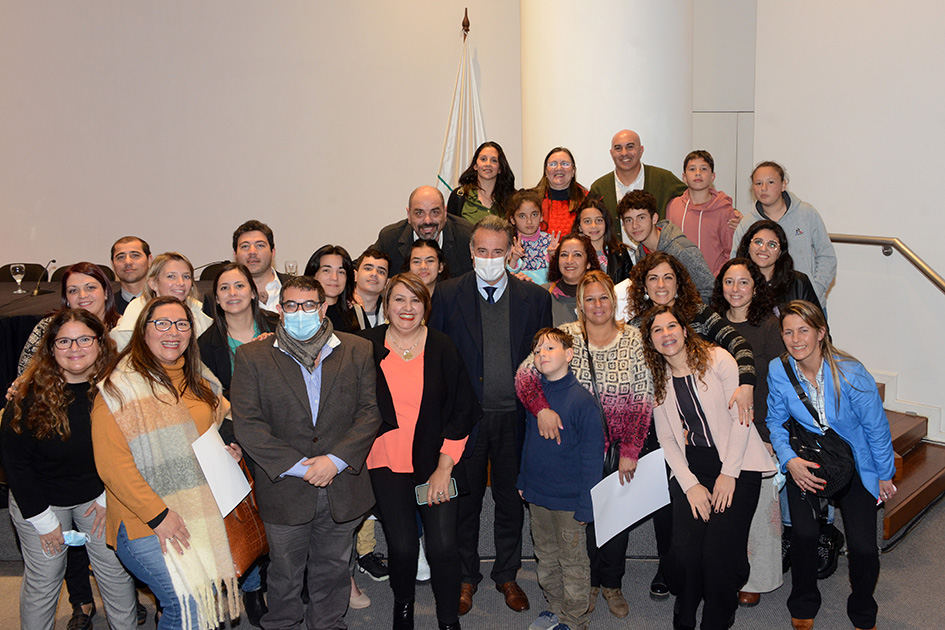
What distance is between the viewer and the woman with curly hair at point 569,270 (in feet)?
12.0

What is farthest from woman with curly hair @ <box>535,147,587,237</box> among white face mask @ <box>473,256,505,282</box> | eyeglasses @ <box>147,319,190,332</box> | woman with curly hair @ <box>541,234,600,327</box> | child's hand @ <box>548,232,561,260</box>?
eyeglasses @ <box>147,319,190,332</box>

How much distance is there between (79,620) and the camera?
3584mm

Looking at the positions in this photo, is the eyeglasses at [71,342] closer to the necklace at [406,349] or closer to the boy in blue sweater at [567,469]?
the necklace at [406,349]

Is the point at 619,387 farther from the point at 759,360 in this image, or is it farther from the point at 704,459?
the point at 759,360

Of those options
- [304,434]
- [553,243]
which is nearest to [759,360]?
[553,243]

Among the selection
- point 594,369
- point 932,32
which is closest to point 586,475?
point 594,369

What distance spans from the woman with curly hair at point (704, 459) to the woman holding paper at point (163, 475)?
1.94 metres

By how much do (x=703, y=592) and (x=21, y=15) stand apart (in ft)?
25.4

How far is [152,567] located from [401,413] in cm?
113

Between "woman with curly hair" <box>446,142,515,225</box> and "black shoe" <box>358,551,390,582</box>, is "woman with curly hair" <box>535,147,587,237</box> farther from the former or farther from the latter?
"black shoe" <box>358,551,390,582</box>

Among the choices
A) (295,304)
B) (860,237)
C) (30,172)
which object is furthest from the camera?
(30,172)

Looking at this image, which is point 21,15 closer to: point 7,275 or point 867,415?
point 7,275

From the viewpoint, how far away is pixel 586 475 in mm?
3199

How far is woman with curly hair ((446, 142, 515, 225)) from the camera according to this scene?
4598mm
